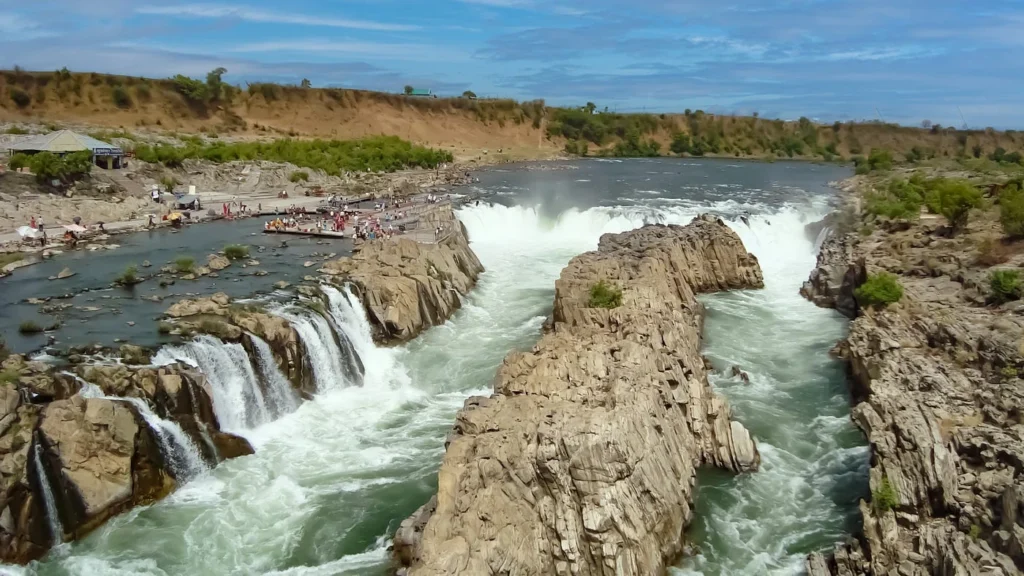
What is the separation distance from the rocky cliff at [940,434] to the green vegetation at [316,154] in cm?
4667

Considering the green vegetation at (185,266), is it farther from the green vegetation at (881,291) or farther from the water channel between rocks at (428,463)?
the green vegetation at (881,291)

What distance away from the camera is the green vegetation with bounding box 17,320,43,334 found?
20.8m

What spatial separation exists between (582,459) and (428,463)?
19.1 feet

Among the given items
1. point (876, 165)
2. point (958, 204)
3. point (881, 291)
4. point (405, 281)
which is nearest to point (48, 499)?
point (405, 281)

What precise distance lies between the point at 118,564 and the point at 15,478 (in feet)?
8.44

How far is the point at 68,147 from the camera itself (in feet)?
147

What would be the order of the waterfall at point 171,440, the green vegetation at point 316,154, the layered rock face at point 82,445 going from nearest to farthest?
1. the layered rock face at point 82,445
2. the waterfall at point 171,440
3. the green vegetation at point 316,154

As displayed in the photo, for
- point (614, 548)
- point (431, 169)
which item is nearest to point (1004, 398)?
point (614, 548)

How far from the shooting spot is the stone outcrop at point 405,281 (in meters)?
26.4

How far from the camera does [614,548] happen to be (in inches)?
493

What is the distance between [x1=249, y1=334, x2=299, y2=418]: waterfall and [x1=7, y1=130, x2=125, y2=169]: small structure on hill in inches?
1208

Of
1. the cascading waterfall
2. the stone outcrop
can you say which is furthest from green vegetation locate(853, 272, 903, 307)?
the cascading waterfall

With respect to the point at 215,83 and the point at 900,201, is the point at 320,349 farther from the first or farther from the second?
the point at 215,83

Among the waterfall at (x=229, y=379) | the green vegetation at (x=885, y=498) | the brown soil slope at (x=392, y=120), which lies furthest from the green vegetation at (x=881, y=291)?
the brown soil slope at (x=392, y=120)
